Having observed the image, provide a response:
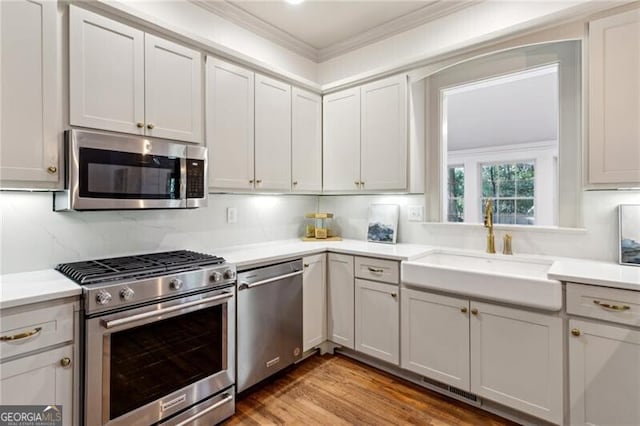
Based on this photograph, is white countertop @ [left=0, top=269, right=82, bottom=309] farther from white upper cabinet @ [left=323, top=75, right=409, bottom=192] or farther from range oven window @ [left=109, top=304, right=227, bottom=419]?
white upper cabinet @ [left=323, top=75, right=409, bottom=192]

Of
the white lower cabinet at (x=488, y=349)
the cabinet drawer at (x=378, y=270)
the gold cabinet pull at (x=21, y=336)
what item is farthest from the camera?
the cabinet drawer at (x=378, y=270)

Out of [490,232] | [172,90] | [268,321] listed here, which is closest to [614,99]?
[490,232]

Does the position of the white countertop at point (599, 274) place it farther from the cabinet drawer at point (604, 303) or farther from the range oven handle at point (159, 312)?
the range oven handle at point (159, 312)

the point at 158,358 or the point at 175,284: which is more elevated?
the point at 175,284

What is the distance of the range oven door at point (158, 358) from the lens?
153 centimetres

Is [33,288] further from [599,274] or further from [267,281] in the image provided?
[599,274]

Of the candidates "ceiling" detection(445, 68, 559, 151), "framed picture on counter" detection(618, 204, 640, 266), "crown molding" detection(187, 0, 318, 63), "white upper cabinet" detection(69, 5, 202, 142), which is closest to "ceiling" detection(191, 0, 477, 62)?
"crown molding" detection(187, 0, 318, 63)

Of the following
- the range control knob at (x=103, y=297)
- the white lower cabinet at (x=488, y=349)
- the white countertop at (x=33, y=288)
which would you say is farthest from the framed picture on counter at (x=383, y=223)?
the white countertop at (x=33, y=288)

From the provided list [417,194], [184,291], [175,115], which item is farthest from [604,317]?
[175,115]

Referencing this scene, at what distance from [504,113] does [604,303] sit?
2843 millimetres

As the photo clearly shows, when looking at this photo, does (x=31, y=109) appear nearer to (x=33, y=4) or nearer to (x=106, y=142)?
(x=106, y=142)

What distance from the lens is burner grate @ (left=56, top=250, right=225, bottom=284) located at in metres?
1.61

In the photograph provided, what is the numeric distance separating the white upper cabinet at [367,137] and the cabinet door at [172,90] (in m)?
1.29

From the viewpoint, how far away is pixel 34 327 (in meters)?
1.38
